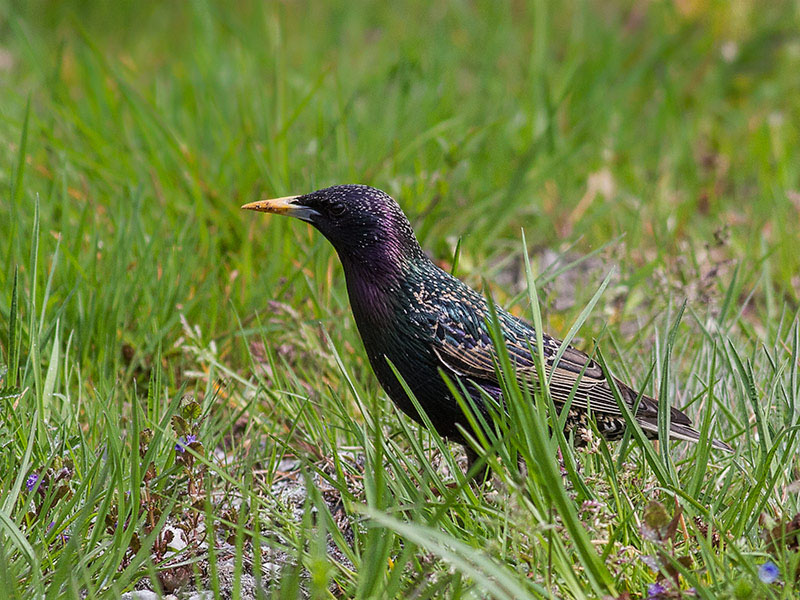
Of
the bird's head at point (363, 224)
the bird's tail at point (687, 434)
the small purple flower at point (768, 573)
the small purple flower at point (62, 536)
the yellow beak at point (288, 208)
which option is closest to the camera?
the small purple flower at point (768, 573)

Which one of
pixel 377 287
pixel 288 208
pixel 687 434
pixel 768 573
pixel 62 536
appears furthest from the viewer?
pixel 288 208

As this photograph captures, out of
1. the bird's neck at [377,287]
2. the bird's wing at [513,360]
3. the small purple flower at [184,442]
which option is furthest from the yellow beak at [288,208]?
the small purple flower at [184,442]

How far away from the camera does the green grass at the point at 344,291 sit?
2307mm

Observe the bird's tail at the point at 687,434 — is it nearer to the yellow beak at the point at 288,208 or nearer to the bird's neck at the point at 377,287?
the bird's neck at the point at 377,287

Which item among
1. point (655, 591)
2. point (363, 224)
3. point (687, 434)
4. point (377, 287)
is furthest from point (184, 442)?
point (687, 434)

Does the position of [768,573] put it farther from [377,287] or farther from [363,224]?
[363,224]

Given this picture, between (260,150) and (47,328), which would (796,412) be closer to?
(47,328)

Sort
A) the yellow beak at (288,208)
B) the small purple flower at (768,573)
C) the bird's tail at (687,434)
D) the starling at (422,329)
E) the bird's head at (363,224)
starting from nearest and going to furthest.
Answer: the small purple flower at (768,573) < the bird's tail at (687,434) < the starling at (422,329) < the bird's head at (363,224) < the yellow beak at (288,208)

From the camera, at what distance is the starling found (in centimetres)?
287

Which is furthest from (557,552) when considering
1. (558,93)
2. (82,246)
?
(558,93)

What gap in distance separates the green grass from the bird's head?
38 centimetres

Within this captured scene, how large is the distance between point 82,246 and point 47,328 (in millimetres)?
812

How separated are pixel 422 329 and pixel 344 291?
1.12 metres

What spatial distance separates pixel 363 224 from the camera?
300cm
